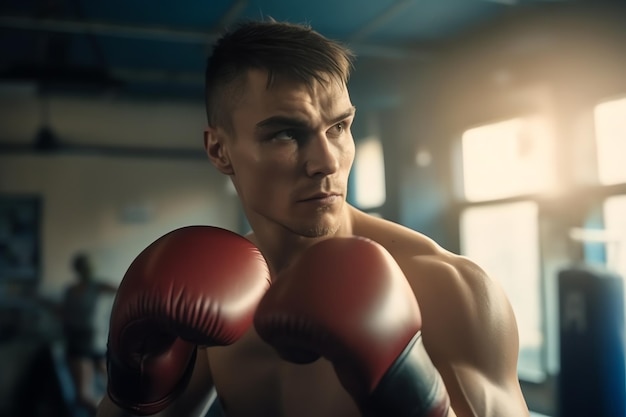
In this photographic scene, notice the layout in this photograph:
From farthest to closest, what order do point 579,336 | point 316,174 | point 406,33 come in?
point 406,33, point 579,336, point 316,174

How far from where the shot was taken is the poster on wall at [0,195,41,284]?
16.5ft

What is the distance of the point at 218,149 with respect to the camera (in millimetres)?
1045

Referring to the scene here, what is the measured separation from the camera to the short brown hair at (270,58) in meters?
0.90

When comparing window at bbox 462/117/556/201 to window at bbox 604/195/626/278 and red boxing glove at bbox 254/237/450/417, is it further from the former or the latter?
red boxing glove at bbox 254/237/450/417

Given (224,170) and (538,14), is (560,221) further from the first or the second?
(224,170)

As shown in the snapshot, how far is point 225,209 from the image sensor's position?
5738 millimetres

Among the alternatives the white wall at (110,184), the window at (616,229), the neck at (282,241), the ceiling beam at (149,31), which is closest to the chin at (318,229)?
A: the neck at (282,241)

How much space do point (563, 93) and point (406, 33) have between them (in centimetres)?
113

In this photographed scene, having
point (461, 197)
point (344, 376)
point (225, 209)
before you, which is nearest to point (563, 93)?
point (461, 197)

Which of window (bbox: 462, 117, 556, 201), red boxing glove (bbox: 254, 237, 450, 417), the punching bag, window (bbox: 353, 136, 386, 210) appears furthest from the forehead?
window (bbox: 353, 136, 386, 210)

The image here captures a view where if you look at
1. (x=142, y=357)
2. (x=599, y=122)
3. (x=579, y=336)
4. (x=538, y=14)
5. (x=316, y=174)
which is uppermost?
(x=538, y=14)

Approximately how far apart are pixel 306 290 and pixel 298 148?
0.23 metres

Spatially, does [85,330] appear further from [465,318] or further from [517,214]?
[465,318]

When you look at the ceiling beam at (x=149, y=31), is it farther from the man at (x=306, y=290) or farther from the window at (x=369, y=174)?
the man at (x=306, y=290)
